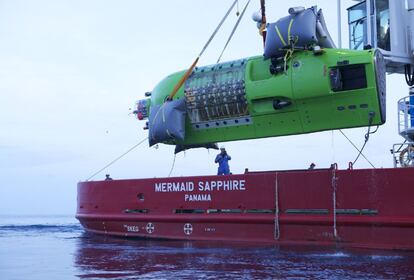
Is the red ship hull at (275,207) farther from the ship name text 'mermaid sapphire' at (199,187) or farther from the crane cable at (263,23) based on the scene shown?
the crane cable at (263,23)

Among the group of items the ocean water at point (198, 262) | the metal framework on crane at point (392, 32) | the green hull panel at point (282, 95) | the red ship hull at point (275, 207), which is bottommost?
the ocean water at point (198, 262)

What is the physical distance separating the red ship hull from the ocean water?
308 millimetres

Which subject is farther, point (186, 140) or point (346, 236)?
point (186, 140)

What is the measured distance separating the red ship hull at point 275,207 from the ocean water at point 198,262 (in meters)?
0.31

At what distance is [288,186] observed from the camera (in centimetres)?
1124

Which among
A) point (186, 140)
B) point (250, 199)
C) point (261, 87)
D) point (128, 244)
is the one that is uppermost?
point (261, 87)

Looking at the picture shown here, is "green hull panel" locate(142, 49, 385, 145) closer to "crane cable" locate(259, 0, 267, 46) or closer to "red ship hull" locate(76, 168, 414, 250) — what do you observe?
"crane cable" locate(259, 0, 267, 46)

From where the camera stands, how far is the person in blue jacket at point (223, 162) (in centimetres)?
1346

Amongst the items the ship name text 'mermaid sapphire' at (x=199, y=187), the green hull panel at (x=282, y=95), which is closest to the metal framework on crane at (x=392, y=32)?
the green hull panel at (x=282, y=95)

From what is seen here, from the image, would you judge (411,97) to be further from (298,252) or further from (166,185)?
(166,185)

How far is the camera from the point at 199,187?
1252 centimetres

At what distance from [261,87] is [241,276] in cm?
532

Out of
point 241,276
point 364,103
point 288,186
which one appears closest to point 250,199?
point 288,186

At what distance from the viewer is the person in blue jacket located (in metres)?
13.5
